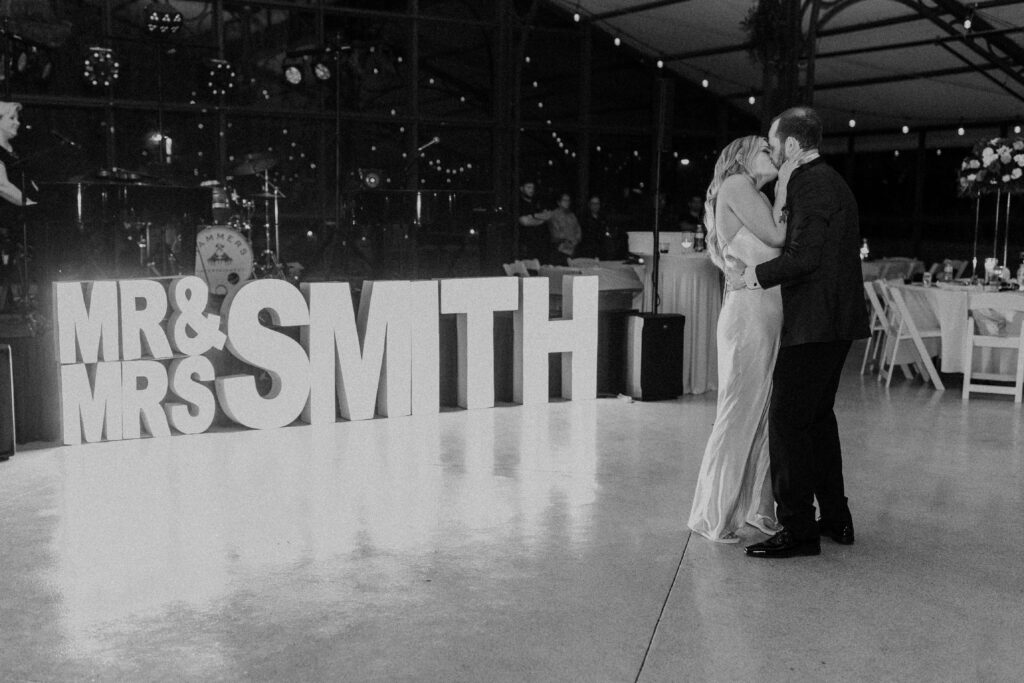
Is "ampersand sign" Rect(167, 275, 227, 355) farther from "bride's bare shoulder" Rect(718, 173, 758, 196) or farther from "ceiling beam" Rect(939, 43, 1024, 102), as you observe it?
"ceiling beam" Rect(939, 43, 1024, 102)

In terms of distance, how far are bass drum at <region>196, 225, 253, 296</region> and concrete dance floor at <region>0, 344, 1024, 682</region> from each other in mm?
4071

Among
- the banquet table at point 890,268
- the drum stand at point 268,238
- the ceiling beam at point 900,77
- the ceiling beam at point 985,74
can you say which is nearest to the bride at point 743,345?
the drum stand at point 268,238

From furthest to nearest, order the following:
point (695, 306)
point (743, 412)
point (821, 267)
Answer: point (695, 306) < point (743, 412) < point (821, 267)

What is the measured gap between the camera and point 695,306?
306 inches

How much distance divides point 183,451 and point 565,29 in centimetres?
1165

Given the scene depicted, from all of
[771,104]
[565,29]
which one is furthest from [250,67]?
[771,104]

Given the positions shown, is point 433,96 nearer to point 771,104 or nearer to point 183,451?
point 771,104

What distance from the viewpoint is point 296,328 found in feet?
22.4

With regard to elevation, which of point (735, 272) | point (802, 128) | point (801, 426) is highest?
point (802, 128)

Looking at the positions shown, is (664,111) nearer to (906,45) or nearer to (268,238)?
(268,238)

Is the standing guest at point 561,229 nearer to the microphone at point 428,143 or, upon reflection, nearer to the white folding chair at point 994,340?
the microphone at point 428,143

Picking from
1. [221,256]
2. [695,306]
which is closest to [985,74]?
[695,306]

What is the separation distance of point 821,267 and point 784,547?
41.2 inches

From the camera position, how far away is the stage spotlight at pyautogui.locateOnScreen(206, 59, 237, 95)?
12234 mm
